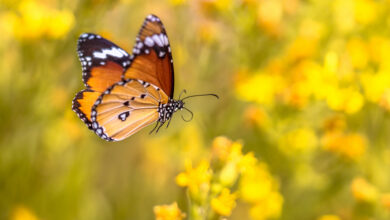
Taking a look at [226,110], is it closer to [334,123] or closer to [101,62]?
[334,123]

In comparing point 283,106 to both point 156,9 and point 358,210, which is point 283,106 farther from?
point 156,9

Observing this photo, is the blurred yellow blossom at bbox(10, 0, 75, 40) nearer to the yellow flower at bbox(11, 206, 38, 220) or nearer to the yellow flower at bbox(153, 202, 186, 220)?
the yellow flower at bbox(11, 206, 38, 220)

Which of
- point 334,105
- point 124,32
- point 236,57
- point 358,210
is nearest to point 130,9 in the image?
point 124,32

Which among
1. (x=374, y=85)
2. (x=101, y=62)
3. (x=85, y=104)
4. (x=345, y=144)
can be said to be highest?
(x=374, y=85)

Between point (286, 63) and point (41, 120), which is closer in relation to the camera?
point (41, 120)

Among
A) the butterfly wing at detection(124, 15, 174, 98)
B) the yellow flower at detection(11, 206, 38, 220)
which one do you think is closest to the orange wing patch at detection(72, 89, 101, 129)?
the butterfly wing at detection(124, 15, 174, 98)

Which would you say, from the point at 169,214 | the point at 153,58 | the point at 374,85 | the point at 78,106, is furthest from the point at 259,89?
the point at 169,214
